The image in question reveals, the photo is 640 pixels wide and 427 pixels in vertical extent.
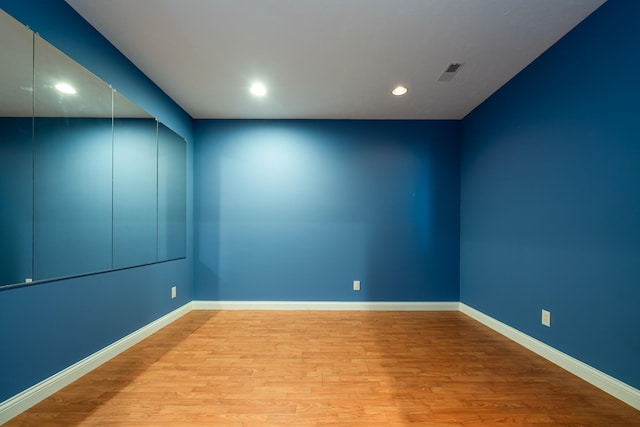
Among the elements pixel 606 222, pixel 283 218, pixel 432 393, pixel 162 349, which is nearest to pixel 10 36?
pixel 162 349

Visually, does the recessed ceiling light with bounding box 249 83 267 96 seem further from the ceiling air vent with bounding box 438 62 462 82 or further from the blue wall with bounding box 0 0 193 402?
the ceiling air vent with bounding box 438 62 462 82

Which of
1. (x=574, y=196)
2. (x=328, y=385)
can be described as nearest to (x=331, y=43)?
(x=574, y=196)

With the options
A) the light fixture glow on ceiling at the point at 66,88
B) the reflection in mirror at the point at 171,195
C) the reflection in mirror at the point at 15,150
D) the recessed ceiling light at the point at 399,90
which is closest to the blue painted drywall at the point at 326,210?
the reflection in mirror at the point at 171,195

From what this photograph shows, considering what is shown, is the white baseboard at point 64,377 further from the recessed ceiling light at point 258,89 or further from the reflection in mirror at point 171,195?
the recessed ceiling light at point 258,89

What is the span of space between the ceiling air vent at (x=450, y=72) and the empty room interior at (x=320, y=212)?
0.07 ft

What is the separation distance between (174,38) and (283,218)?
220 cm

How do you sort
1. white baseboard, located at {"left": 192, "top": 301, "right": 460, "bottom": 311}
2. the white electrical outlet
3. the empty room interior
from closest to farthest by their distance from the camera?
the empty room interior → the white electrical outlet → white baseboard, located at {"left": 192, "top": 301, "right": 460, "bottom": 311}

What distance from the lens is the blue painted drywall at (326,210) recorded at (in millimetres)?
3457

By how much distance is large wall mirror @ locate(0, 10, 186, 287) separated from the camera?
1439 millimetres

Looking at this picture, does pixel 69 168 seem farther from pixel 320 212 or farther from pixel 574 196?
pixel 574 196

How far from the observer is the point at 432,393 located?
5.56 ft

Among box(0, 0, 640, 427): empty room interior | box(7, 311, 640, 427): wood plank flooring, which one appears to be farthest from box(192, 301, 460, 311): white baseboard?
box(7, 311, 640, 427): wood plank flooring

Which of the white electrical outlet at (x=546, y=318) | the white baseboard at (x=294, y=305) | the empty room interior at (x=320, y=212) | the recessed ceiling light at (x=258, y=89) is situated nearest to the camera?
the empty room interior at (x=320, y=212)

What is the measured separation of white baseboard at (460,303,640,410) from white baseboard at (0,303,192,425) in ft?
12.1
